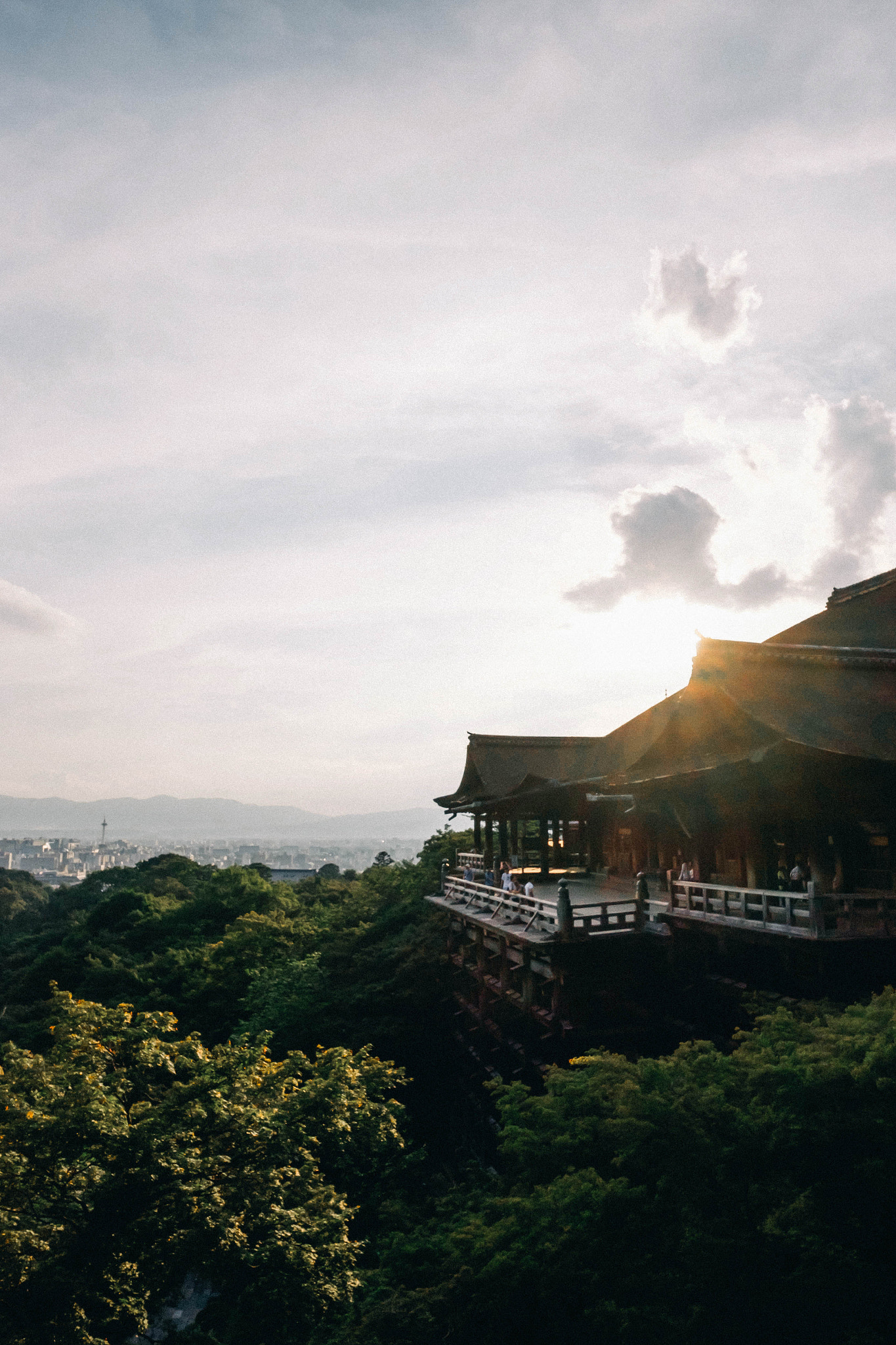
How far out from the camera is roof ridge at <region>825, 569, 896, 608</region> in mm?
20719

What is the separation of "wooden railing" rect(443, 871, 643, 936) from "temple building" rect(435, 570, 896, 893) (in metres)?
2.15

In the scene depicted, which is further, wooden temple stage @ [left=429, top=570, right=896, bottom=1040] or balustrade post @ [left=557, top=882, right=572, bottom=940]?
balustrade post @ [left=557, top=882, right=572, bottom=940]

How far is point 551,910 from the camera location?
1745cm

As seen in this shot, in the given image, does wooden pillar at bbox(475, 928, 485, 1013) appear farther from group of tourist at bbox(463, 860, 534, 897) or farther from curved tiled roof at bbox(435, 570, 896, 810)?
curved tiled roof at bbox(435, 570, 896, 810)

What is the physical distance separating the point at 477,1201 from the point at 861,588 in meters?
18.2

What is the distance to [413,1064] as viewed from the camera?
23922 mm

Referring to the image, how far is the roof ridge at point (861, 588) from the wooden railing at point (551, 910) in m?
10.6

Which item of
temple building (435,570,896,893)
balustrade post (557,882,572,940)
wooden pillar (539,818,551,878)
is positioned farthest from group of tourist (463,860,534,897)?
temple building (435,570,896,893)

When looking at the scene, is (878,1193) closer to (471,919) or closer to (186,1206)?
(186,1206)

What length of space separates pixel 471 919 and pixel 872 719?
12.4 m

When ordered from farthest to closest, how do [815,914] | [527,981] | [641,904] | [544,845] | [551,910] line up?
1. [544,845]
2. [527,981]
3. [641,904]
4. [551,910]
5. [815,914]

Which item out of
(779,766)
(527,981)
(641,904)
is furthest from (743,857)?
(527,981)

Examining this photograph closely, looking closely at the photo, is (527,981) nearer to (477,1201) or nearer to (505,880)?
(505,880)

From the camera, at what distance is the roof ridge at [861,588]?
68.0ft
